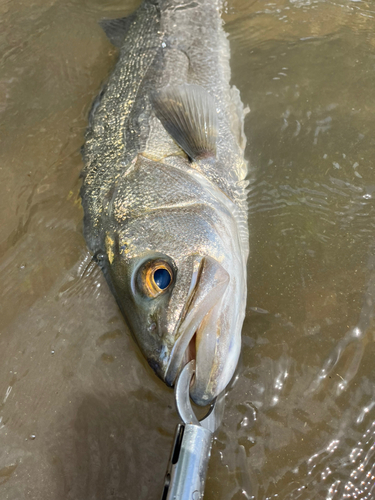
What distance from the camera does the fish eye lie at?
2.03 meters

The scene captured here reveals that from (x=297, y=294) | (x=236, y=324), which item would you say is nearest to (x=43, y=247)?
(x=236, y=324)

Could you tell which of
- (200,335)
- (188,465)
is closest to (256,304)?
(200,335)

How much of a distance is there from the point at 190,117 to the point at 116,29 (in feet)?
5.57

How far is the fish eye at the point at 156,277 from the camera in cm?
203

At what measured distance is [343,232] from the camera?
268cm

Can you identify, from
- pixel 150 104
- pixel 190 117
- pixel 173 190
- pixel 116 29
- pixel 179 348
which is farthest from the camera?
pixel 116 29

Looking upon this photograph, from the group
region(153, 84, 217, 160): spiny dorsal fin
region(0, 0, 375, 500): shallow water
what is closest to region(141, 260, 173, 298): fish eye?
region(0, 0, 375, 500): shallow water

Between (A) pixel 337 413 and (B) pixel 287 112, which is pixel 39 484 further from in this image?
(B) pixel 287 112

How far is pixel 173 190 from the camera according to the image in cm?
242

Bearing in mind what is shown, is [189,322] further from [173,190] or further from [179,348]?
[173,190]

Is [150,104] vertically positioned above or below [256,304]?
above

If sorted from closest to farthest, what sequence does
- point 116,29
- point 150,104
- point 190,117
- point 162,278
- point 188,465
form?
point 188,465
point 162,278
point 190,117
point 150,104
point 116,29

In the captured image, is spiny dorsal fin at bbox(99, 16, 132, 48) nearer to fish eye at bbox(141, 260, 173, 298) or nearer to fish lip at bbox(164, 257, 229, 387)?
fish eye at bbox(141, 260, 173, 298)

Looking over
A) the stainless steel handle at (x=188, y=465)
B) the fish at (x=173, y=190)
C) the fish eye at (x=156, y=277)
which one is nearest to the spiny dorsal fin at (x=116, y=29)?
the fish at (x=173, y=190)
